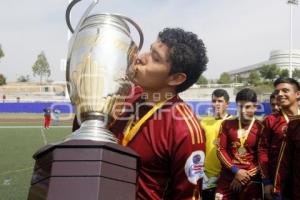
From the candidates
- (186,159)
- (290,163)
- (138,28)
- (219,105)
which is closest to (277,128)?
(219,105)

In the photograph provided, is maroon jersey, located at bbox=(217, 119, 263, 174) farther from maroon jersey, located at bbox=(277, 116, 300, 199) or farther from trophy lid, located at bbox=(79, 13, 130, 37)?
trophy lid, located at bbox=(79, 13, 130, 37)

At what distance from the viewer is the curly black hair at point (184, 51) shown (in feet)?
6.54

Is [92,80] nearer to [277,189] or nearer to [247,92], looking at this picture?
[277,189]

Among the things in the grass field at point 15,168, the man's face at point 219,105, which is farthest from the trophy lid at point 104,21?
the grass field at point 15,168

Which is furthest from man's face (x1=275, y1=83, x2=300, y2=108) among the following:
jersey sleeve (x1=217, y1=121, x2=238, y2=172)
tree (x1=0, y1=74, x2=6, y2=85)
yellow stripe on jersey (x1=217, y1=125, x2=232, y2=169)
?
tree (x1=0, y1=74, x2=6, y2=85)

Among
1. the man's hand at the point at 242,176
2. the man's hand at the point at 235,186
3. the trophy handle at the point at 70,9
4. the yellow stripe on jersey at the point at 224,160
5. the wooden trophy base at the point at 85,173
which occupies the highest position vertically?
the trophy handle at the point at 70,9

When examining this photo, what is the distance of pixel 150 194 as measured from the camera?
6.38 feet

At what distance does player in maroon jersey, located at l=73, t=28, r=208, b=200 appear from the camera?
1.86 m

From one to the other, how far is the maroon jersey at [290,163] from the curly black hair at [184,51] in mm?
1638

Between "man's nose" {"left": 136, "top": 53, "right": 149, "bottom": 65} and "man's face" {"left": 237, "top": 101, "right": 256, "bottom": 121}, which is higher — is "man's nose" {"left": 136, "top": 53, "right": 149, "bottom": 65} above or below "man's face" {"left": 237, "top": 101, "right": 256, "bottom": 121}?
above

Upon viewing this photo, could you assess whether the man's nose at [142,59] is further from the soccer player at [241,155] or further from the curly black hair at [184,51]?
the soccer player at [241,155]

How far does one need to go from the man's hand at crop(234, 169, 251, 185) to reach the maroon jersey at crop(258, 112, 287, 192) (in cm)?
17

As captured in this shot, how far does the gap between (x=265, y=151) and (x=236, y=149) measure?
1.17 ft

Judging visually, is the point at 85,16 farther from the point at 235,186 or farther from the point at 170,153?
the point at 235,186
